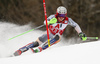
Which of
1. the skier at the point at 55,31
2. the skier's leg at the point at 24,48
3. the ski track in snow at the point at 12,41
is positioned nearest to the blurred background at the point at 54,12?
the ski track in snow at the point at 12,41

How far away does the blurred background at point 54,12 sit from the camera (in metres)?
7.37

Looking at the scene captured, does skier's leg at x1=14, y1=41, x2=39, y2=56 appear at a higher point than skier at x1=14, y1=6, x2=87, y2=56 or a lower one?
lower

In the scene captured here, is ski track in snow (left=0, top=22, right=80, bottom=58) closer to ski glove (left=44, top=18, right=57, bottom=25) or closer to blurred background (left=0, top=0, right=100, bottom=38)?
ski glove (left=44, top=18, right=57, bottom=25)

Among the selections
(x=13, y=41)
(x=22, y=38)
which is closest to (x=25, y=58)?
(x=13, y=41)

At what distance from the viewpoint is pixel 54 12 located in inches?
292

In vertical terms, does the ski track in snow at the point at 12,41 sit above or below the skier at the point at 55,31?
below

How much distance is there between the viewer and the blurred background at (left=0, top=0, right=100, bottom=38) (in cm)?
737

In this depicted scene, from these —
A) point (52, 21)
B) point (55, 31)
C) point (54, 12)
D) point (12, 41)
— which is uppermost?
point (54, 12)

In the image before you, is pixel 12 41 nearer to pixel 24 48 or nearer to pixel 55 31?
pixel 24 48

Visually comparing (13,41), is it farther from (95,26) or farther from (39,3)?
(95,26)

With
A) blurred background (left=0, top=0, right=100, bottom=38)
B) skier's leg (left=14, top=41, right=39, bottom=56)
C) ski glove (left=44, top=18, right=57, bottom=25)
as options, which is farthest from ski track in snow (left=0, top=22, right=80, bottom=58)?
blurred background (left=0, top=0, right=100, bottom=38)

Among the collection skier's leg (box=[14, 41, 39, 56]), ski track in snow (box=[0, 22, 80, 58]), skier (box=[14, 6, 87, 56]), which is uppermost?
skier (box=[14, 6, 87, 56])

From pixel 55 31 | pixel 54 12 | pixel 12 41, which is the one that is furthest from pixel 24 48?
pixel 54 12

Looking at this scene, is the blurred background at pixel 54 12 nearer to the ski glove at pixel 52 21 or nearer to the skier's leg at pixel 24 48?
the ski glove at pixel 52 21
